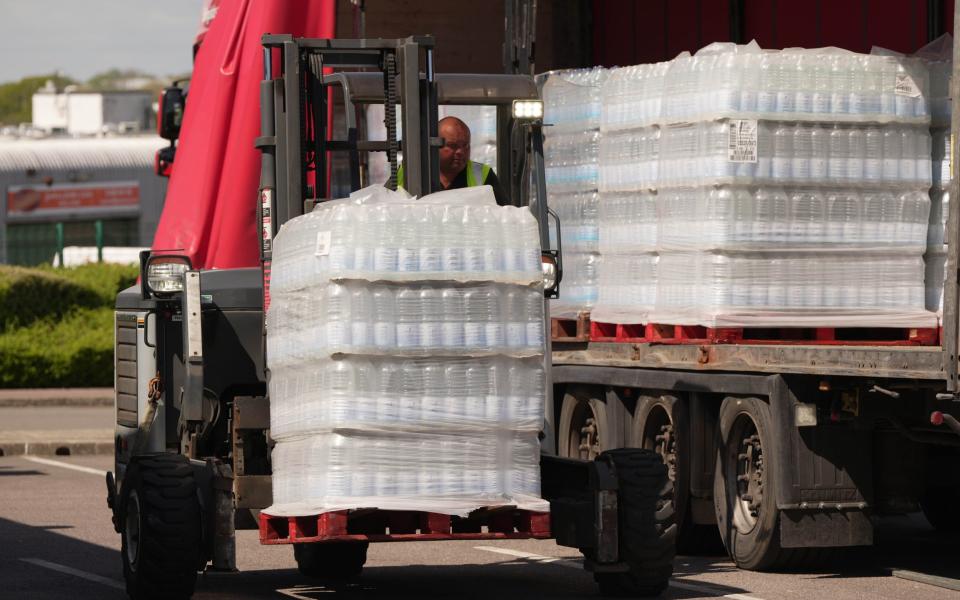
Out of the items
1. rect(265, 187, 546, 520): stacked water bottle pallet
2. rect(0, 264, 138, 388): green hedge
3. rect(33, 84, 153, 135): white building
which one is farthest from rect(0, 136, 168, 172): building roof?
rect(265, 187, 546, 520): stacked water bottle pallet

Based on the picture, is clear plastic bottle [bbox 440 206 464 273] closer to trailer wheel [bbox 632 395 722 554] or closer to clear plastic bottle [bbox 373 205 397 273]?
clear plastic bottle [bbox 373 205 397 273]

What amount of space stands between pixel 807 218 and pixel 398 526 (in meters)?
3.86

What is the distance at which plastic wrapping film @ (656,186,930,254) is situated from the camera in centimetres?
1109

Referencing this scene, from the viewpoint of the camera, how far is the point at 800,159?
11.1m

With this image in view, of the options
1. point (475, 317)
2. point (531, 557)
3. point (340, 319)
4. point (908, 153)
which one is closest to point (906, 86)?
point (908, 153)

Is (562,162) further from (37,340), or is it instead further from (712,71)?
(37,340)

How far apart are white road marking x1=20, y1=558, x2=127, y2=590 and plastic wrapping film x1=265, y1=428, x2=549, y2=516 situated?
2047mm

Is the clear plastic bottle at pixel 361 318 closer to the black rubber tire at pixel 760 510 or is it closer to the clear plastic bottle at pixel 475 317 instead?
the clear plastic bottle at pixel 475 317

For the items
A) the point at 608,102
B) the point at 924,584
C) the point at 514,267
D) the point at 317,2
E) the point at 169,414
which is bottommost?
the point at 924,584

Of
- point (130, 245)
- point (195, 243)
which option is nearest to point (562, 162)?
point (195, 243)

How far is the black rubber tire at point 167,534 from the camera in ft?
28.9

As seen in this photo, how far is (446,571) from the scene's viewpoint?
10.9 metres

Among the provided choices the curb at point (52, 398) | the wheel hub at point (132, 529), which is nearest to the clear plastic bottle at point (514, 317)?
the wheel hub at point (132, 529)

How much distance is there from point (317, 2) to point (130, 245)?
1638 inches
